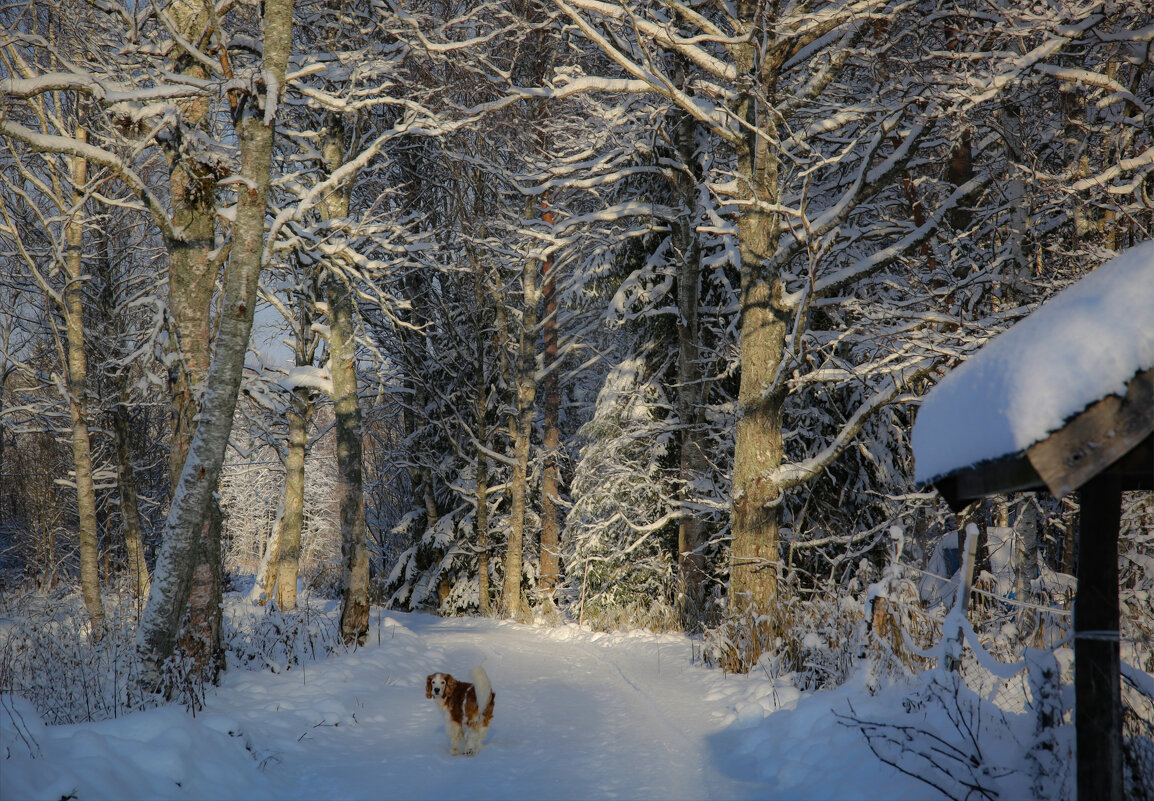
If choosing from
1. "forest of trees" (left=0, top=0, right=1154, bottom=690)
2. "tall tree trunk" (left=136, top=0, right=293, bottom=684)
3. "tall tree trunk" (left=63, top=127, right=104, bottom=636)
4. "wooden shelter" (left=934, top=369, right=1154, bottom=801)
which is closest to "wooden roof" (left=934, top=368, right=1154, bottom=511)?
"wooden shelter" (left=934, top=369, right=1154, bottom=801)

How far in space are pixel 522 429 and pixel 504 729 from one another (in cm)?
1122

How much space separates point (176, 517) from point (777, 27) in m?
7.85

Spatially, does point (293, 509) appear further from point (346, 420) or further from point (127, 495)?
point (346, 420)

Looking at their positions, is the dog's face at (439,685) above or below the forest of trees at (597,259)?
below

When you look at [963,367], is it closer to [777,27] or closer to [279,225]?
[777,27]

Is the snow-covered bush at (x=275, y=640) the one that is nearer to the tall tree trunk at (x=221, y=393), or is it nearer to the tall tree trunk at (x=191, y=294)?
the tall tree trunk at (x=191, y=294)

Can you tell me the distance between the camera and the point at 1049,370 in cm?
280

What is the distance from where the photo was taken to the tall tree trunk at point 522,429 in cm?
1730

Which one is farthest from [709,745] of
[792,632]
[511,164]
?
[511,164]

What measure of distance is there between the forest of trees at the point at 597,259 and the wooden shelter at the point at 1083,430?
269cm

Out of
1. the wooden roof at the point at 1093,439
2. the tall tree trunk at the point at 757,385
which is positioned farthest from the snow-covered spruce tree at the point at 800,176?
the wooden roof at the point at 1093,439

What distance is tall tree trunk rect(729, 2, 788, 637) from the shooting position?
830 cm

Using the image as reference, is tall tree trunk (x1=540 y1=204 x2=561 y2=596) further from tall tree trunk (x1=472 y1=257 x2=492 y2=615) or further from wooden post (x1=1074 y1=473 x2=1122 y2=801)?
wooden post (x1=1074 y1=473 x2=1122 y2=801)

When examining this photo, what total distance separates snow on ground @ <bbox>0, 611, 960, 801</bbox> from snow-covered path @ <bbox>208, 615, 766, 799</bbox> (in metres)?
0.02
